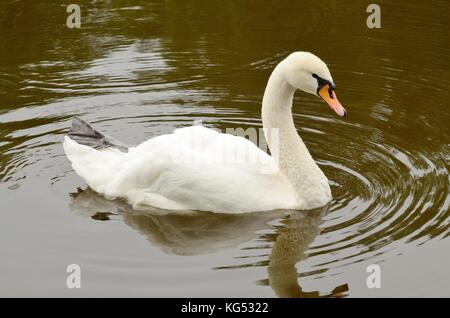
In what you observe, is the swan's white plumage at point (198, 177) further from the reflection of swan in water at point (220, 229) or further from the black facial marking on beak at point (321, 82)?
the black facial marking on beak at point (321, 82)

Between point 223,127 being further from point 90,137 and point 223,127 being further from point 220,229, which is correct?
point 220,229

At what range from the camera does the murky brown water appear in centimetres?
760

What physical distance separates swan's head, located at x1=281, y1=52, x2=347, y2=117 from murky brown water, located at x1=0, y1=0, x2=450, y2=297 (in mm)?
1074

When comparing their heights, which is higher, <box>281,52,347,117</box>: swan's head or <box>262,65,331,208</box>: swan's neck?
<box>281,52,347,117</box>: swan's head

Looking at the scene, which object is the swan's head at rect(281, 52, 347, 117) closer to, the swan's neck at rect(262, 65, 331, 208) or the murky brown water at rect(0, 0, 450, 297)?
the swan's neck at rect(262, 65, 331, 208)

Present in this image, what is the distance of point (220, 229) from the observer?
27.7 feet

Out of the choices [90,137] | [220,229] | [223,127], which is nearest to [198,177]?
[220,229]

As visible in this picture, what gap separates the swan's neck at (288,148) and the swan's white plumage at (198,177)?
104mm

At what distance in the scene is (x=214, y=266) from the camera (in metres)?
→ 7.67

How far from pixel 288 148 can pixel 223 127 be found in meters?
2.06

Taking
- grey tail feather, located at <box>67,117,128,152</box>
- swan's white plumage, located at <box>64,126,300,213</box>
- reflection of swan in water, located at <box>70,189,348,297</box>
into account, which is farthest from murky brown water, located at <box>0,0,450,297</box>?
grey tail feather, located at <box>67,117,128,152</box>
